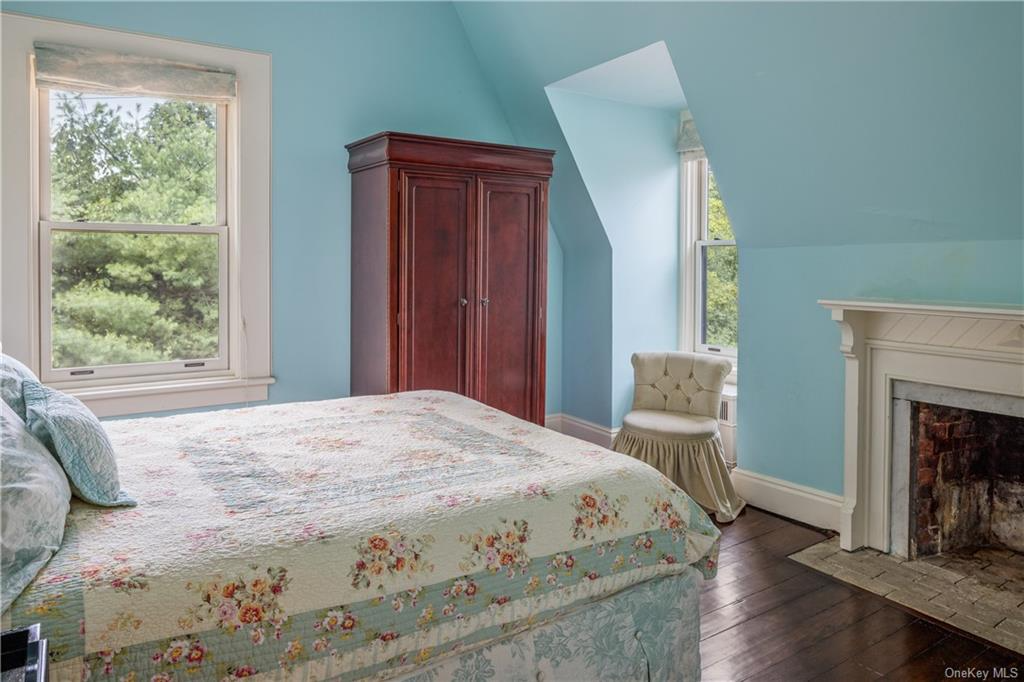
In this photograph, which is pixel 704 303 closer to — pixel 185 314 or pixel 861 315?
pixel 861 315

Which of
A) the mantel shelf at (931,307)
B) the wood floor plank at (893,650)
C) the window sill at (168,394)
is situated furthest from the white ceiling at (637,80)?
the wood floor plank at (893,650)

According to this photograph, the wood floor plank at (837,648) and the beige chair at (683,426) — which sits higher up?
the beige chair at (683,426)

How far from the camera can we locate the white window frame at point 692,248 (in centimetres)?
484

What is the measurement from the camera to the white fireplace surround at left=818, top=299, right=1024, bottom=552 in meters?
2.97

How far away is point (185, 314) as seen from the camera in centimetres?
380

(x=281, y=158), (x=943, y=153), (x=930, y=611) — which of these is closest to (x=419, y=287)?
(x=281, y=158)

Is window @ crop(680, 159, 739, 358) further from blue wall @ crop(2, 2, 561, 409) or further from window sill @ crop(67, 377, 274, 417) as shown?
window sill @ crop(67, 377, 274, 417)

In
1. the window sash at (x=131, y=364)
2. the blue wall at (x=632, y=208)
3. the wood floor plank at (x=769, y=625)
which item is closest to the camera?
the wood floor plank at (x=769, y=625)

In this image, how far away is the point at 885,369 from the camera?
3.33 metres

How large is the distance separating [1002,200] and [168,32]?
358 cm

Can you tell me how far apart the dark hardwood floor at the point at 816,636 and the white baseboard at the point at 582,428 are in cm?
165

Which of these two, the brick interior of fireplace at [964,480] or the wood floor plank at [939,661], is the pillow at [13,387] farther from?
the brick interior of fireplace at [964,480]

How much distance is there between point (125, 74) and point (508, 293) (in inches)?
81.3

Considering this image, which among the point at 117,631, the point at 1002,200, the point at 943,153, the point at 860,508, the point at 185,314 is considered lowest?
the point at 860,508
